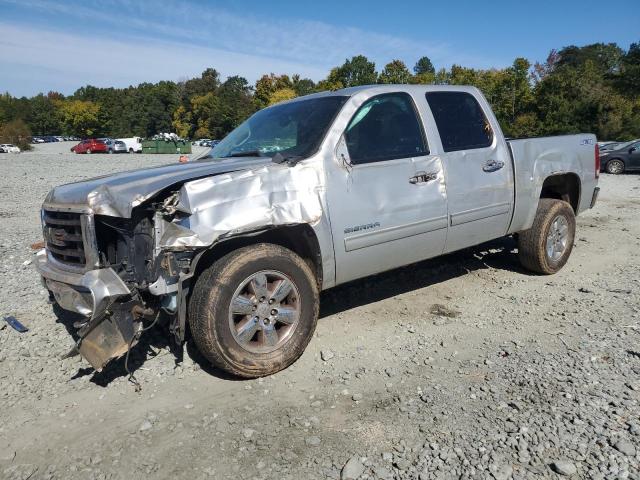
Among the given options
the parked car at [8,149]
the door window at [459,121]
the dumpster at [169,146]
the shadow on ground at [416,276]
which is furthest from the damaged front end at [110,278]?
the parked car at [8,149]

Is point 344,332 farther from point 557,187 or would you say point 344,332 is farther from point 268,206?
point 557,187

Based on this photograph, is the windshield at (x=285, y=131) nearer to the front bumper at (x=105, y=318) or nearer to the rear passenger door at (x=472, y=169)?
the rear passenger door at (x=472, y=169)

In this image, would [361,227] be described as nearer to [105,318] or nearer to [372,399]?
[372,399]

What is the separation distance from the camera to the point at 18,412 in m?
3.18

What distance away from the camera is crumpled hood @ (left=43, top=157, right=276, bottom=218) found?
309 cm

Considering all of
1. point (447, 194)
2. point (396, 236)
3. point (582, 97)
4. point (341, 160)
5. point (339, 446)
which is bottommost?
point (339, 446)

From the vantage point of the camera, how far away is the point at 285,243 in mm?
3768

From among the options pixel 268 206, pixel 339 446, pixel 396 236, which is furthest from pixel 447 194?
pixel 339 446

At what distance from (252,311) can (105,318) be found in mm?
918

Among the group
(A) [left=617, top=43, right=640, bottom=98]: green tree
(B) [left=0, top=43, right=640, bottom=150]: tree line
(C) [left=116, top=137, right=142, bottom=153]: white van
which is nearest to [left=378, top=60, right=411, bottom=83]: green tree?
(B) [left=0, top=43, right=640, bottom=150]: tree line

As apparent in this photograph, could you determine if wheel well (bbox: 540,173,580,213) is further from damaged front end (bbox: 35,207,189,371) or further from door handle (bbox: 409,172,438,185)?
damaged front end (bbox: 35,207,189,371)

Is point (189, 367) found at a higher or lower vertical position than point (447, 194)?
lower

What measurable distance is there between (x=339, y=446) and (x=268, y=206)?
1.55 meters

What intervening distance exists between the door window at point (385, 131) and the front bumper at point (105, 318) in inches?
74.2
